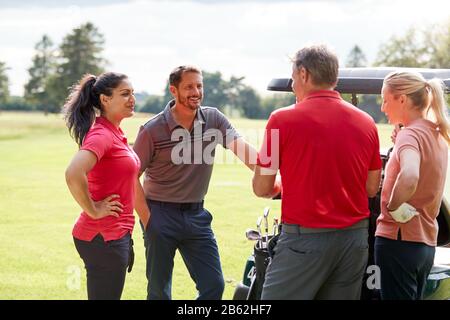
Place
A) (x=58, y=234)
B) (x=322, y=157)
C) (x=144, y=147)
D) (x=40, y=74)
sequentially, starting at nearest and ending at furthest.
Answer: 1. (x=322, y=157)
2. (x=144, y=147)
3. (x=58, y=234)
4. (x=40, y=74)

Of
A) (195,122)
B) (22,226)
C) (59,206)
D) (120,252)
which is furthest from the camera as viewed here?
(59,206)

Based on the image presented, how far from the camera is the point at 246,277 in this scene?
4043 mm

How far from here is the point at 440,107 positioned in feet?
11.7

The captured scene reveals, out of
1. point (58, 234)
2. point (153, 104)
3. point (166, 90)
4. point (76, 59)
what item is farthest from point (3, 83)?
point (58, 234)

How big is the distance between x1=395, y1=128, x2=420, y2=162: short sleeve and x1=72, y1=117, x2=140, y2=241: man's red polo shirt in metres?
1.40

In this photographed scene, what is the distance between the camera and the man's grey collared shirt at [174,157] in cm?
471

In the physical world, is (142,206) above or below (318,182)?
below

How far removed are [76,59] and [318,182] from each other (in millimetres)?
88483

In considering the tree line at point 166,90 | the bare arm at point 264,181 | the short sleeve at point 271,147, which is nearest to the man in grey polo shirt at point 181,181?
the bare arm at point 264,181

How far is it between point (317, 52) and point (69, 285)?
508cm

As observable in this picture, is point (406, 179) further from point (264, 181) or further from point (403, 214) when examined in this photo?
point (264, 181)

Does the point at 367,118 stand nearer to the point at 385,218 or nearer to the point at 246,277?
the point at 385,218

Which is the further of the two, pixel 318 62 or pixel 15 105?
pixel 15 105
